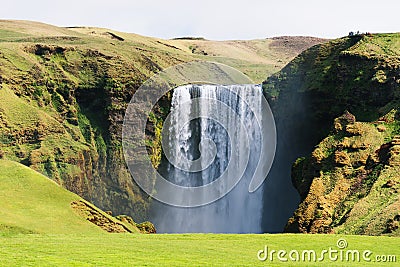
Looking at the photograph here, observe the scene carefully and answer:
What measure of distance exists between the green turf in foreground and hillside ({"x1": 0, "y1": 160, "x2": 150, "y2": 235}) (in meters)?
4.70

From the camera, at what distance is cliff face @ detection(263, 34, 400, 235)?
1677 inches

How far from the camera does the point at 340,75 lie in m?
57.8

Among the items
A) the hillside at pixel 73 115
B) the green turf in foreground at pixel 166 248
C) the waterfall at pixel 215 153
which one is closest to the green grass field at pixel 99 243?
the green turf in foreground at pixel 166 248

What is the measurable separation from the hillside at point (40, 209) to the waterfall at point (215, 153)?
28.4 metres

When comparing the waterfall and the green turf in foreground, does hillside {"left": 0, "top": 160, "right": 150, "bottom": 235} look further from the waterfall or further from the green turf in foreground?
the waterfall

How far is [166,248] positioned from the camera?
26.1 meters

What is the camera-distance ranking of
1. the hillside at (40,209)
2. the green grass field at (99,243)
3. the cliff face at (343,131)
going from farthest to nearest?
the cliff face at (343,131) < the hillside at (40,209) < the green grass field at (99,243)

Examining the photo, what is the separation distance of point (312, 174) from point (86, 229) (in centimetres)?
1952

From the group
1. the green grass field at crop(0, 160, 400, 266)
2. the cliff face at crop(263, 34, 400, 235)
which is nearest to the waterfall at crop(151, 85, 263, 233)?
the cliff face at crop(263, 34, 400, 235)

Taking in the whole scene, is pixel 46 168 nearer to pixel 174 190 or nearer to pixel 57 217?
pixel 174 190

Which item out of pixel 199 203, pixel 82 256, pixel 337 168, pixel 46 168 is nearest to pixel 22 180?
pixel 82 256

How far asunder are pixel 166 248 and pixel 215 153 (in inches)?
1918

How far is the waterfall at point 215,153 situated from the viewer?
227 ft

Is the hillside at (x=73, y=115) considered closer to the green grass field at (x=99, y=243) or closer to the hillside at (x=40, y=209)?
the hillside at (x=40, y=209)
